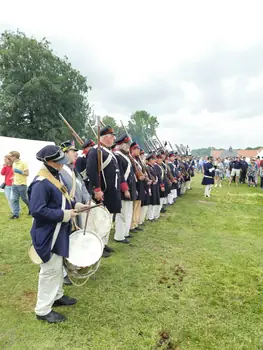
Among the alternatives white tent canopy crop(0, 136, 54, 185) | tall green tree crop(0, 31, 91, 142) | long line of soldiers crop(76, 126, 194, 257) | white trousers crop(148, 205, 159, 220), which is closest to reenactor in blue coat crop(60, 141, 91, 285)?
long line of soldiers crop(76, 126, 194, 257)

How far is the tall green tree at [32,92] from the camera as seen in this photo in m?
29.6

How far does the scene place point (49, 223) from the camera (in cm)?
283

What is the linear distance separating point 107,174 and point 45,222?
88.6 inches

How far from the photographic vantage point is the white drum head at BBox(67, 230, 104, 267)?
9.86 feet

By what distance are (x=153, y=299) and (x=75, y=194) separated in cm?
179

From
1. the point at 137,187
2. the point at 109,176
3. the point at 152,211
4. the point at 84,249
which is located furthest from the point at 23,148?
the point at 84,249

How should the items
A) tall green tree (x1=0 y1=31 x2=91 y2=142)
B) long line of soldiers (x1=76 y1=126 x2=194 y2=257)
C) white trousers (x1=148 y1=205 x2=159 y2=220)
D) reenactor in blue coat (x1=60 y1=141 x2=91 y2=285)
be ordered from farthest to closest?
tall green tree (x1=0 y1=31 x2=91 y2=142)
white trousers (x1=148 y1=205 x2=159 y2=220)
long line of soldiers (x1=76 y1=126 x2=194 y2=257)
reenactor in blue coat (x1=60 y1=141 x2=91 y2=285)

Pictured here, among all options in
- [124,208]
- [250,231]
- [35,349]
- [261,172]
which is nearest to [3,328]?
[35,349]

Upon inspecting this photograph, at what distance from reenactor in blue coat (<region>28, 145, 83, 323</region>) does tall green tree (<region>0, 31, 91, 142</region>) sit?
28148 millimetres

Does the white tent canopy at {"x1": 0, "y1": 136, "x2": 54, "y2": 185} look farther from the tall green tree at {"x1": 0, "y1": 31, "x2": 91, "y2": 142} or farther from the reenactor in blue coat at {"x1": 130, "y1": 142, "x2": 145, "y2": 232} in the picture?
the tall green tree at {"x1": 0, "y1": 31, "x2": 91, "y2": 142}

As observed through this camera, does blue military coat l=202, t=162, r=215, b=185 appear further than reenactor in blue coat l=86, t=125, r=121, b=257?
Yes

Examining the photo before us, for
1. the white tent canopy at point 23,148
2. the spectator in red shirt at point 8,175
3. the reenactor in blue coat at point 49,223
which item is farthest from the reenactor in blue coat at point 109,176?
the white tent canopy at point 23,148

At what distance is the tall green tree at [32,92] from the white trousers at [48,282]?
28.2 metres

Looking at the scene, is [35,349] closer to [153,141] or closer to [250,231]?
[250,231]
